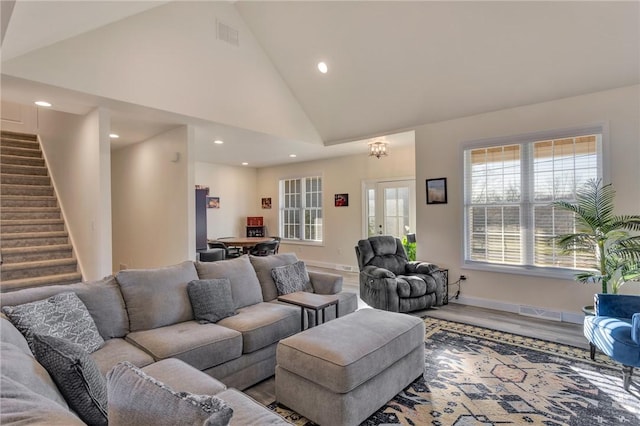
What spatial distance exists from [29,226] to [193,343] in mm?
4336

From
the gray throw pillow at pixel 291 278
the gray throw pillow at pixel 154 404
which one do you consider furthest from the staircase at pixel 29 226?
the gray throw pillow at pixel 154 404

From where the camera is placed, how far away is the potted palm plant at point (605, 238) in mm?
3303

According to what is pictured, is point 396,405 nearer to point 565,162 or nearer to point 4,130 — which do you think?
point 565,162

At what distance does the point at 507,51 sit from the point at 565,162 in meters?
1.55

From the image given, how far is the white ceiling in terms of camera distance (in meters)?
3.16

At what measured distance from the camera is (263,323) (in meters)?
2.76

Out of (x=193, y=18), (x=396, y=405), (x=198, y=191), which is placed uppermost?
(x=193, y=18)

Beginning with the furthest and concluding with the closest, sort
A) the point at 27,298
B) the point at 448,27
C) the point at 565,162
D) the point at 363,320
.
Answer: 1. the point at 565,162
2. the point at 448,27
3. the point at 363,320
4. the point at 27,298

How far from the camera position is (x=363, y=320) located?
2574 millimetres

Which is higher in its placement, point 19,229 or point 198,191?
point 198,191

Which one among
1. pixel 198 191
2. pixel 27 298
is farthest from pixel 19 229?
pixel 27 298

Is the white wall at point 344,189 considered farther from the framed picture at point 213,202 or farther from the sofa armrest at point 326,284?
the sofa armrest at point 326,284

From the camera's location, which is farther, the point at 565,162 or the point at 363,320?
the point at 565,162

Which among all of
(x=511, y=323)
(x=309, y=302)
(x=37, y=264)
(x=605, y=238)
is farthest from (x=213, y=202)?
(x=605, y=238)
